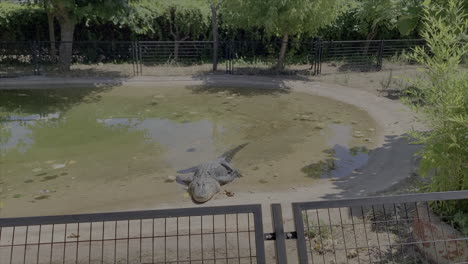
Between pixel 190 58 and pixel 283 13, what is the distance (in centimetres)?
512

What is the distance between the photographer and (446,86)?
329cm

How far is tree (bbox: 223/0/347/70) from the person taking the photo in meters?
12.0

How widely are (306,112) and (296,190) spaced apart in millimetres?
4634

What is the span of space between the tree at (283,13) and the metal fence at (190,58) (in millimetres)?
962

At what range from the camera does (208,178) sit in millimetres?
5820

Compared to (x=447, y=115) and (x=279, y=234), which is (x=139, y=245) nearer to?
(x=279, y=234)

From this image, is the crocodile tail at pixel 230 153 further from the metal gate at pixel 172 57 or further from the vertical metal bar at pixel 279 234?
the metal gate at pixel 172 57

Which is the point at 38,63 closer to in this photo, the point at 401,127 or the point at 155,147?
the point at 155,147

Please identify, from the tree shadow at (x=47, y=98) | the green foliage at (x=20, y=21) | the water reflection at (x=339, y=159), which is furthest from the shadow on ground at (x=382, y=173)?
the green foliage at (x=20, y=21)

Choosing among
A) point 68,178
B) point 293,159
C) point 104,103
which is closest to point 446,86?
point 293,159

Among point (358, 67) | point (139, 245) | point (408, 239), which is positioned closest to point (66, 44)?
point (358, 67)

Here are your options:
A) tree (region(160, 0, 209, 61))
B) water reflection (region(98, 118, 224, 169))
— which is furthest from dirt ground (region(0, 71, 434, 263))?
tree (region(160, 0, 209, 61))

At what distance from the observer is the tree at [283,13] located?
39.4ft

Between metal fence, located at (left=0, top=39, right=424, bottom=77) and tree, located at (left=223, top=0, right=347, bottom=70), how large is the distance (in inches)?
37.9
